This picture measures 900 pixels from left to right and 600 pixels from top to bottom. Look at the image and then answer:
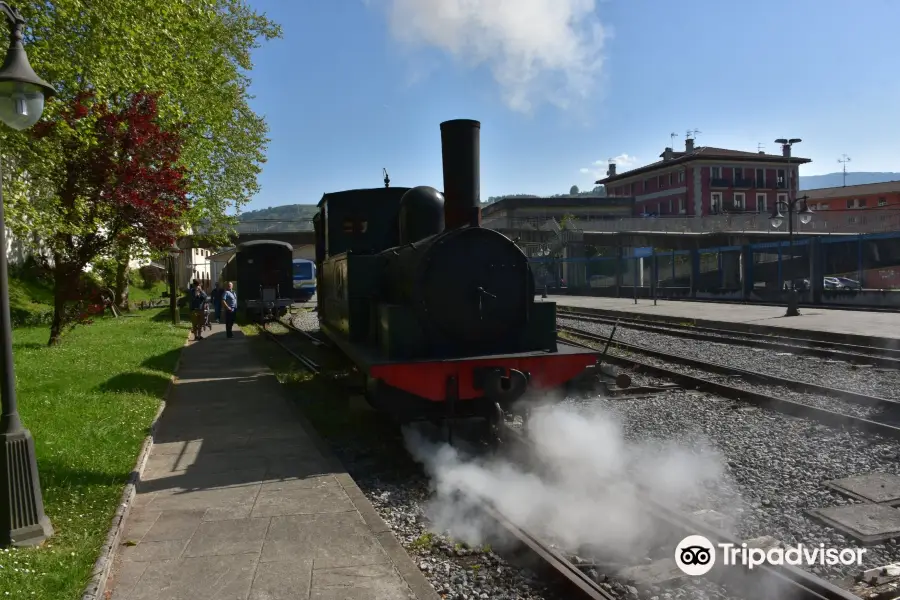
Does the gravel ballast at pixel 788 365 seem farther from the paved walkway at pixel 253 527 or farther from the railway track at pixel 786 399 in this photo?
the paved walkway at pixel 253 527

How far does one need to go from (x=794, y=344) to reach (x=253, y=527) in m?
12.5

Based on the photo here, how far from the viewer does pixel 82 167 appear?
13.2 metres

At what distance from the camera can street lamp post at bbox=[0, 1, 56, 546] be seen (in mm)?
4230

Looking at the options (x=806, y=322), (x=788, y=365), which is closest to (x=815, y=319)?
(x=806, y=322)

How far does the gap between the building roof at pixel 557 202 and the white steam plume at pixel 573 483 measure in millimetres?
63983

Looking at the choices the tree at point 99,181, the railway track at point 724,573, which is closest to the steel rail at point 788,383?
the railway track at point 724,573

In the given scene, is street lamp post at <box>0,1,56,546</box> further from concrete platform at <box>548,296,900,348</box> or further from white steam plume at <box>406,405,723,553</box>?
concrete platform at <box>548,296,900,348</box>

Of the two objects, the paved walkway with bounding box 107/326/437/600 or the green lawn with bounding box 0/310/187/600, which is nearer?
the paved walkway with bounding box 107/326/437/600

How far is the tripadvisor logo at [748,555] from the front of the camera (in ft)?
12.0

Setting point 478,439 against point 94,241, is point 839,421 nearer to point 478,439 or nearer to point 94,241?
point 478,439

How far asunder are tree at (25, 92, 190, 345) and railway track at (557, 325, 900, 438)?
969 centimetres

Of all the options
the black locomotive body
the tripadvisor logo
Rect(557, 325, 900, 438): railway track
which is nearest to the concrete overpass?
the black locomotive body

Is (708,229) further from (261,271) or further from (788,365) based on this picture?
(788,365)

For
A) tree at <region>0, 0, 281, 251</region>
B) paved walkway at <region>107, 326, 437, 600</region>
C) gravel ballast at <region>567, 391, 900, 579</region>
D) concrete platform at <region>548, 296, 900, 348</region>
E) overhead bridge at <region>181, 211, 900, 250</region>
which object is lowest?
paved walkway at <region>107, 326, 437, 600</region>
